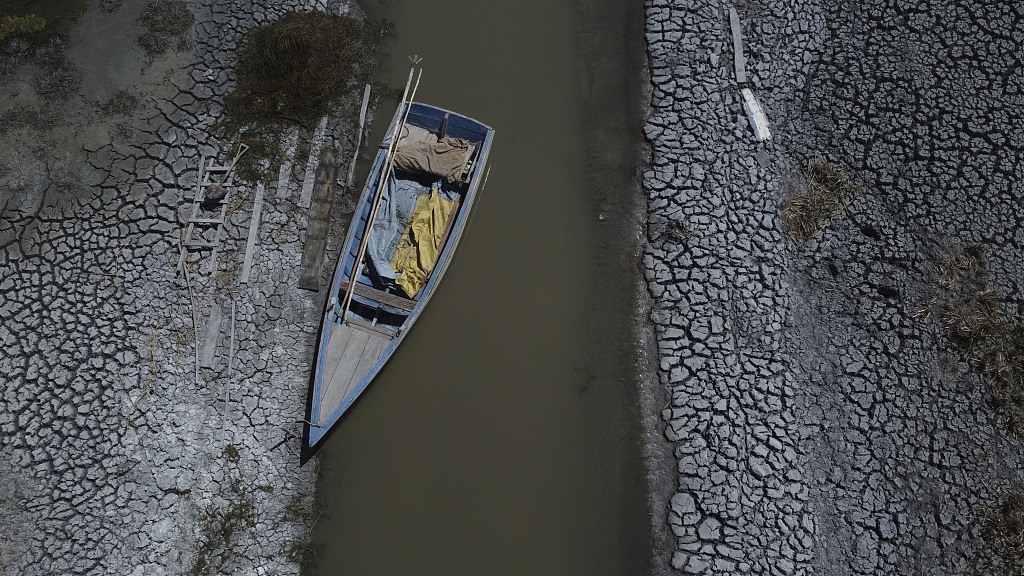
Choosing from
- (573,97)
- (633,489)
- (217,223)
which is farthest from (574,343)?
(217,223)

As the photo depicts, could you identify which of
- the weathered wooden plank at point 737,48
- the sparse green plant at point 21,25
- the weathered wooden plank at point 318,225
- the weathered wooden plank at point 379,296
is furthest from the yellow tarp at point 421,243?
the sparse green plant at point 21,25

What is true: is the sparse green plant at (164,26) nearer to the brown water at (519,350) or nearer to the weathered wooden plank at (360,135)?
the weathered wooden plank at (360,135)

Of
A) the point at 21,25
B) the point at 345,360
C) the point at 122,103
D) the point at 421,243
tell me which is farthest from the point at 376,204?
the point at 21,25

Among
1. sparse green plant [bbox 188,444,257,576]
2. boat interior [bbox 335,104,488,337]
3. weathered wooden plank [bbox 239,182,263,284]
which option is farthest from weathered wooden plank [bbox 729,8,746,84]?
sparse green plant [bbox 188,444,257,576]

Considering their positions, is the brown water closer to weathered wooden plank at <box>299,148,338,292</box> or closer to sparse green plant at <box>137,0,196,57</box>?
weathered wooden plank at <box>299,148,338,292</box>

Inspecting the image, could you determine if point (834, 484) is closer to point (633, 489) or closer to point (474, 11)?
point (633, 489)

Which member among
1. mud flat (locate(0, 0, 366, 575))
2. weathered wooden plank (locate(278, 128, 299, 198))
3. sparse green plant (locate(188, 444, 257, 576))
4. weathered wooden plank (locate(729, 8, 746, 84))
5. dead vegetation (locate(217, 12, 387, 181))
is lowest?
sparse green plant (locate(188, 444, 257, 576))

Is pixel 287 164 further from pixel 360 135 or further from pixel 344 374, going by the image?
pixel 344 374

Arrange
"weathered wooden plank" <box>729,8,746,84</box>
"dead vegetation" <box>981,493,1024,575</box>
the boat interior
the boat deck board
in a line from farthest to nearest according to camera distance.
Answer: "weathered wooden plank" <box>729,8,746,84</box> → the boat interior → the boat deck board → "dead vegetation" <box>981,493,1024,575</box>
